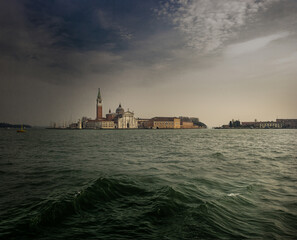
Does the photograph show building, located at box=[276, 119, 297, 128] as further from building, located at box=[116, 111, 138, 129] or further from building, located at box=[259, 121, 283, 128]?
building, located at box=[116, 111, 138, 129]

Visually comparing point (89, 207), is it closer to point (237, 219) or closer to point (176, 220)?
point (176, 220)

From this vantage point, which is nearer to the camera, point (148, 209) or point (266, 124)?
point (148, 209)

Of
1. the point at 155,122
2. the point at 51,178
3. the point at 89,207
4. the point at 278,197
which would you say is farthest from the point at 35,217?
the point at 155,122

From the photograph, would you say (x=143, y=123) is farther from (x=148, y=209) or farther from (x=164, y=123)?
(x=148, y=209)

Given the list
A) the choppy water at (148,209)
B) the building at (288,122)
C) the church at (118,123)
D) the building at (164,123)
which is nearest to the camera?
the choppy water at (148,209)

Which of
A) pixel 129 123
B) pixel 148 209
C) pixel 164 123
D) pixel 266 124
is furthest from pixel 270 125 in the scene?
pixel 148 209

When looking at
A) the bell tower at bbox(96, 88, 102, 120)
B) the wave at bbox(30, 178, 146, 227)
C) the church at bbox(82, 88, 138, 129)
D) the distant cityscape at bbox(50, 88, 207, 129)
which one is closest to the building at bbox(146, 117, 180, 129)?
the distant cityscape at bbox(50, 88, 207, 129)

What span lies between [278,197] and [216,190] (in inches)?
78.4

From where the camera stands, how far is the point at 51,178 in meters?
9.22

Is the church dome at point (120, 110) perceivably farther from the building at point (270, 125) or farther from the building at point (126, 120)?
the building at point (270, 125)

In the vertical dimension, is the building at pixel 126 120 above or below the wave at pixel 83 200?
above

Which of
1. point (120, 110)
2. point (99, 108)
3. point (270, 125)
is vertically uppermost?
point (99, 108)

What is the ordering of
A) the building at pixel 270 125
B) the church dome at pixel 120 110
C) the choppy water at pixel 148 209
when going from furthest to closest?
1. the building at pixel 270 125
2. the church dome at pixel 120 110
3. the choppy water at pixel 148 209

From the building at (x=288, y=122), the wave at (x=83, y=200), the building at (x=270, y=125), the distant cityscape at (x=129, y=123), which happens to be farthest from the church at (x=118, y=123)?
the wave at (x=83, y=200)
